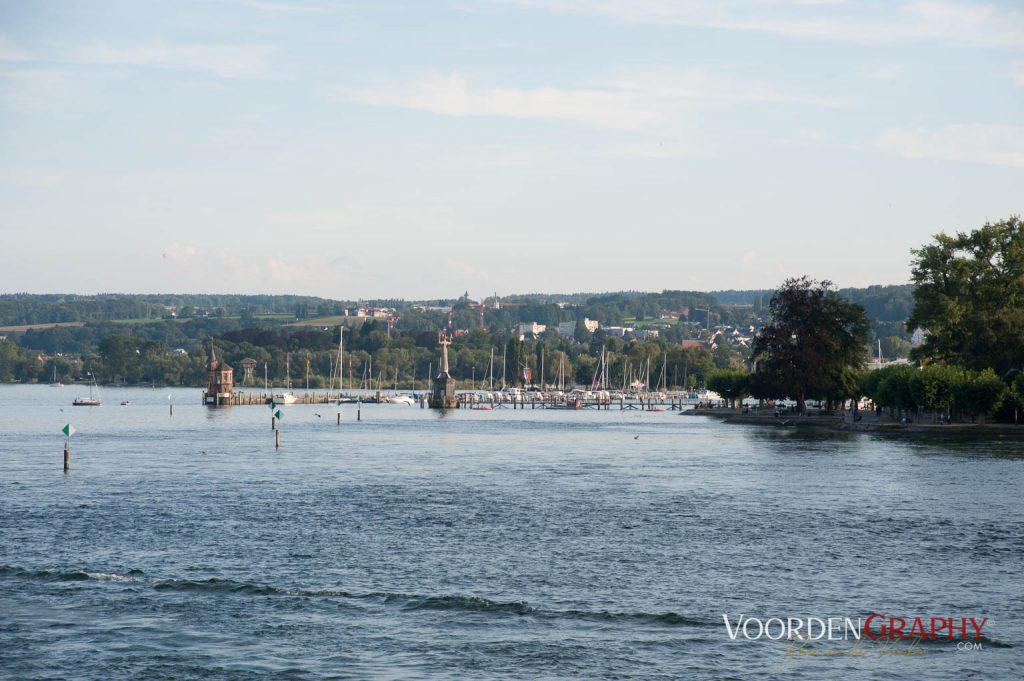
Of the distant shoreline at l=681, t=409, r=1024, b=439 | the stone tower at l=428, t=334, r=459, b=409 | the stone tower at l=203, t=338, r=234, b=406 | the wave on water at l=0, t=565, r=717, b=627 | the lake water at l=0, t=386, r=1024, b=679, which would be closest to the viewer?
the lake water at l=0, t=386, r=1024, b=679

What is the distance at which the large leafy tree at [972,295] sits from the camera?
365ft

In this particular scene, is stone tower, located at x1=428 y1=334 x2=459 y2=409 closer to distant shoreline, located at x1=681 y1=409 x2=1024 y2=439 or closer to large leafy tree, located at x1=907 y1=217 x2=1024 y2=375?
distant shoreline, located at x1=681 y1=409 x2=1024 y2=439

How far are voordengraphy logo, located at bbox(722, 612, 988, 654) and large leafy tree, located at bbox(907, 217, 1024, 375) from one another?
8257 cm

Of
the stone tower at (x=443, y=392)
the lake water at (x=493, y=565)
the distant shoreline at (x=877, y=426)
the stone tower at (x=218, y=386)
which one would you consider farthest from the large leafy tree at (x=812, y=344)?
the stone tower at (x=218, y=386)

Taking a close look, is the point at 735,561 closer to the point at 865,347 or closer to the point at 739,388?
the point at 865,347

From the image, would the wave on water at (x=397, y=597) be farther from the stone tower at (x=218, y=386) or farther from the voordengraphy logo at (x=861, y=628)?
the stone tower at (x=218, y=386)

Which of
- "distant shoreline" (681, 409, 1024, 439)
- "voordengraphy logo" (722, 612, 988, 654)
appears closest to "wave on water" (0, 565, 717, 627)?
"voordengraphy logo" (722, 612, 988, 654)

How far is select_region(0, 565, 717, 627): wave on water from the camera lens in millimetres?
33125

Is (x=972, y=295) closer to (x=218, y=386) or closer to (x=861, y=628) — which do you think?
(x=861, y=628)

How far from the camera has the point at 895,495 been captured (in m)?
60.0

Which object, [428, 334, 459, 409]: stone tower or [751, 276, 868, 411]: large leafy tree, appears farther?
[428, 334, 459, 409]: stone tower

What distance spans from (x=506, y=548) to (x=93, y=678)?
18.0 meters

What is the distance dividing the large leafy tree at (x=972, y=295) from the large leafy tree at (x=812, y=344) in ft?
30.7

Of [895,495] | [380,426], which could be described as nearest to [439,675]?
[895,495]
